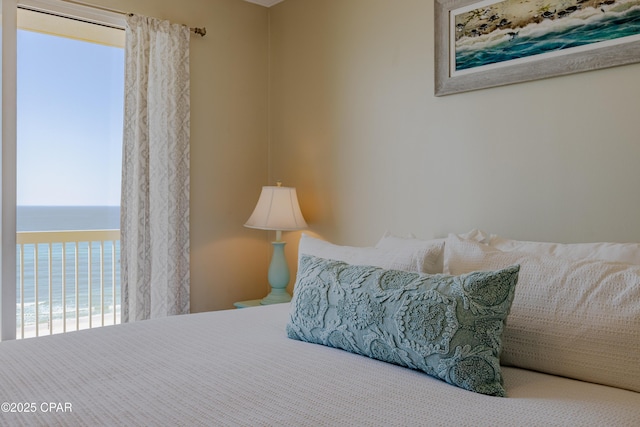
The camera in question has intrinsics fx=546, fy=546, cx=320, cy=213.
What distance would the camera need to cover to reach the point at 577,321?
1.48 metres

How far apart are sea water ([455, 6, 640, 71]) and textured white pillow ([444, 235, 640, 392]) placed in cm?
99

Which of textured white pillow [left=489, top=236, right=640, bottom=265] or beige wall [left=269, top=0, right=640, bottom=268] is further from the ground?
beige wall [left=269, top=0, right=640, bottom=268]

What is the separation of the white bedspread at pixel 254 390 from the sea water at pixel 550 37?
1345 mm

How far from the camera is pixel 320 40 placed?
3.40 metres

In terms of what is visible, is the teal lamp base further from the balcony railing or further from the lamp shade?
the balcony railing

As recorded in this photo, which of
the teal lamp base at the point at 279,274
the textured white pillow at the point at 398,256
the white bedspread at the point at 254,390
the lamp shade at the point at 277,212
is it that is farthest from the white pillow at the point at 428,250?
the teal lamp base at the point at 279,274

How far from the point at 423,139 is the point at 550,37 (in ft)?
2.52

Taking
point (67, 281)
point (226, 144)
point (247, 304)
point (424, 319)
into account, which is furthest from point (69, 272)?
point (424, 319)

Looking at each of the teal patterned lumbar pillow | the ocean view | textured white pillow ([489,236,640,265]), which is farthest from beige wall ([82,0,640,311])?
the teal patterned lumbar pillow

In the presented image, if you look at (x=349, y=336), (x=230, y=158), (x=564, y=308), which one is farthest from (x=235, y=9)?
(x=564, y=308)

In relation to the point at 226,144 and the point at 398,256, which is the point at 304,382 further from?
the point at 226,144

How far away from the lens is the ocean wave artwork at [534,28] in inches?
80.7

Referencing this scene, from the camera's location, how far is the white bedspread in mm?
1202

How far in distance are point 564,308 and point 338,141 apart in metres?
1.98
